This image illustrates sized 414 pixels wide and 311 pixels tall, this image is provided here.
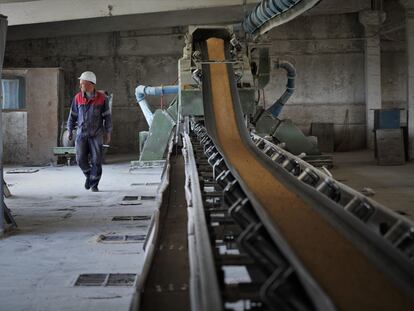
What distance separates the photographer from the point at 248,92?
6332 mm

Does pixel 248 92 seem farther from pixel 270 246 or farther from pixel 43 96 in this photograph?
pixel 43 96

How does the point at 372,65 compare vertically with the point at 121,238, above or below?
above

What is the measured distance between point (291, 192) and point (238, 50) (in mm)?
3923

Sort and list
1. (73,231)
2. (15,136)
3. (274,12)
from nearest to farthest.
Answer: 1. (73,231)
2. (274,12)
3. (15,136)

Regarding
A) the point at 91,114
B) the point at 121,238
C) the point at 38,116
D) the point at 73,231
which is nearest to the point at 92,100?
the point at 91,114

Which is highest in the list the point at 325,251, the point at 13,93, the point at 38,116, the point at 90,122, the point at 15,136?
the point at 13,93

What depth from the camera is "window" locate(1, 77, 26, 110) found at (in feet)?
37.5

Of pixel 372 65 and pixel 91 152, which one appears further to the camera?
pixel 372 65

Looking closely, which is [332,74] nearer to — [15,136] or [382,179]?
[382,179]

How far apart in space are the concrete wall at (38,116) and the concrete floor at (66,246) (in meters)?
3.65

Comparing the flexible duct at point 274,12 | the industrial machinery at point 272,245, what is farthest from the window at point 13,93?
the industrial machinery at point 272,245

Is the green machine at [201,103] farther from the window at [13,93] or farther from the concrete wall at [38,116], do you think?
the window at [13,93]

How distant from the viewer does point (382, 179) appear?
775cm

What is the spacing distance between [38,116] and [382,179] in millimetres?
6946
